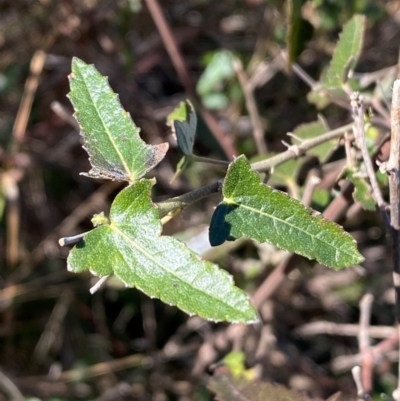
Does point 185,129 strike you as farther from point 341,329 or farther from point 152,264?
point 341,329

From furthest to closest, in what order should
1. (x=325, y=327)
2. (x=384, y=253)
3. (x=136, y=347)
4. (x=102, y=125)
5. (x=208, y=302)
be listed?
1. (x=136, y=347)
2. (x=384, y=253)
3. (x=325, y=327)
4. (x=102, y=125)
5. (x=208, y=302)

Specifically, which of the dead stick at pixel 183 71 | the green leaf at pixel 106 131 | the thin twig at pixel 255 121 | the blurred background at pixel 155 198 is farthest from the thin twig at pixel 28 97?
the green leaf at pixel 106 131

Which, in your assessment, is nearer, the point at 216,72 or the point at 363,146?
the point at 363,146

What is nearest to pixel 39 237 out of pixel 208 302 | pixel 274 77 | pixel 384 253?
pixel 274 77

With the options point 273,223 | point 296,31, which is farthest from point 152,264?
point 296,31

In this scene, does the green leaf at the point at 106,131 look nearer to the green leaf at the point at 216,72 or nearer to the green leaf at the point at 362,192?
the green leaf at the point at 362,192

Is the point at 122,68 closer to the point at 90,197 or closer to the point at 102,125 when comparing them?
the point at 90,197
